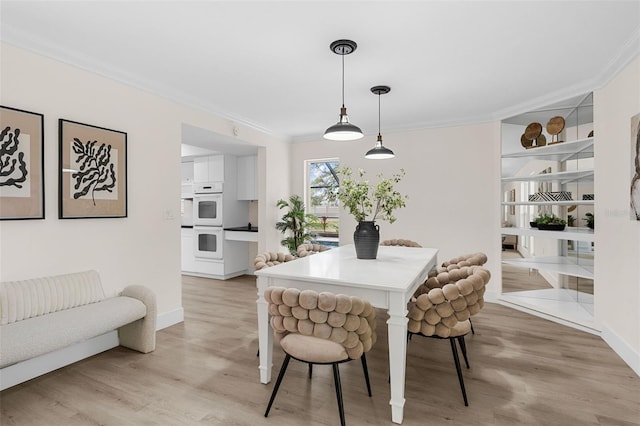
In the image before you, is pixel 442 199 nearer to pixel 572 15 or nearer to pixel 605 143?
pixel 605 143

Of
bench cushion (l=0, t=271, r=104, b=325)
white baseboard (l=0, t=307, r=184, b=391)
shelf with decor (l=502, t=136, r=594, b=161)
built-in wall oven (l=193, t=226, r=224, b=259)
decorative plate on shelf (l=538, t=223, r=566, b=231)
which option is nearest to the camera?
bench cushion (l=0, t=271, r=104, b=325)

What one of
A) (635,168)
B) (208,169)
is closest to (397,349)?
(635,168)

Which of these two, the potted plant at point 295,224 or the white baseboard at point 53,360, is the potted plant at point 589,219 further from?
the white baseboard at point 53,360

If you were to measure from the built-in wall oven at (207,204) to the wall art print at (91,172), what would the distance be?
2893mm

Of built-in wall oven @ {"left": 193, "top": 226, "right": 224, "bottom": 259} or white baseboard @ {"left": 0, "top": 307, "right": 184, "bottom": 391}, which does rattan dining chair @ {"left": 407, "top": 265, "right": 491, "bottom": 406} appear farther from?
built-in wall oven @ {"left": 193, "top": 226, "right": 224, "bottom": 259}

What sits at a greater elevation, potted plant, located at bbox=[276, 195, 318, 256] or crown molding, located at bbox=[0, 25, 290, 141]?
crown molding, located at bbox=[0, 25, 290, 141]

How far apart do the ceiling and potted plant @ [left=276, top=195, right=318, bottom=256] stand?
202cm

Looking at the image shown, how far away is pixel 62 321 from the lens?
2.37 meters

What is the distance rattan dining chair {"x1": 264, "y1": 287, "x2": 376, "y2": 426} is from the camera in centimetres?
182

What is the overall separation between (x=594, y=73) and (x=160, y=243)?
→ 4.46 meters

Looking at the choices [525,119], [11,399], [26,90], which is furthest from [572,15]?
[11,399]

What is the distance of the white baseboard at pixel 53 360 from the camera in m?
2.42

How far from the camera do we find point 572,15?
226 cm

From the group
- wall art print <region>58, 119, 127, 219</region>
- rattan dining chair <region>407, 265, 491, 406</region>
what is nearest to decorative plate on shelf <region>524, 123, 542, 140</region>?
rattan dining chair <region>407, 265, 491, 406</region>
